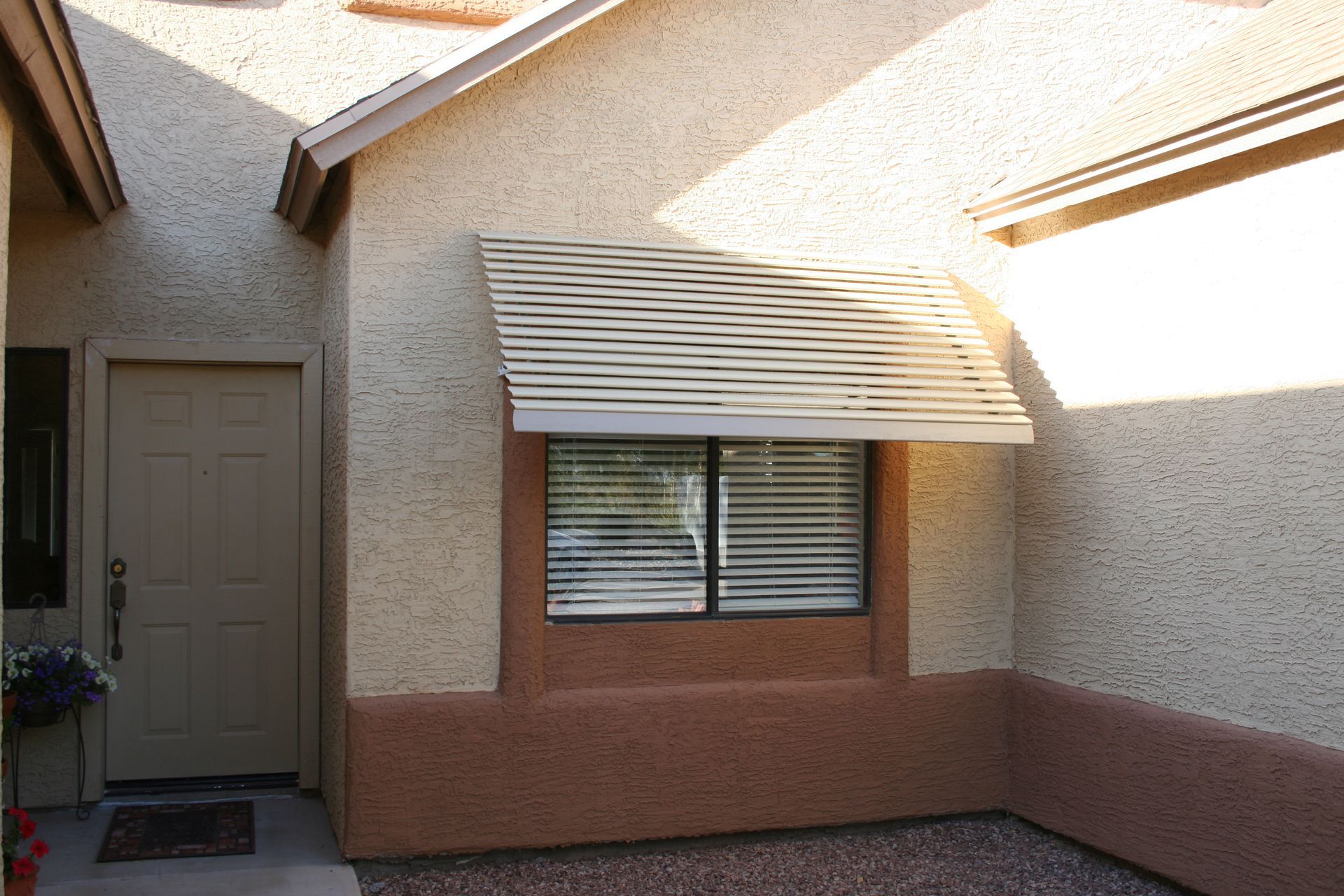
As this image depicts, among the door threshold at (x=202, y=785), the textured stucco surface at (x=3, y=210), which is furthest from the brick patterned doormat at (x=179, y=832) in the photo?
the textured stucco surface at (x=3, y=210)

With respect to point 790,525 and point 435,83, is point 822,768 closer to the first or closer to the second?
point 790,525

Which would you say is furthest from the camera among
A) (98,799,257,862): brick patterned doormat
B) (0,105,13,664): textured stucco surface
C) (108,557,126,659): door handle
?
(108,557,126,659): door handle

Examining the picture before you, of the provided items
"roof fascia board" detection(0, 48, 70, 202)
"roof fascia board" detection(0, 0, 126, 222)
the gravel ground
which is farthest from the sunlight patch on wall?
"roof fascia board" detection(0, 48, 70, 202)

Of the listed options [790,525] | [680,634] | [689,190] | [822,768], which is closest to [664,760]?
[680,634]

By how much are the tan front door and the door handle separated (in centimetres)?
4

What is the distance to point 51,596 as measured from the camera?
23.0 feet

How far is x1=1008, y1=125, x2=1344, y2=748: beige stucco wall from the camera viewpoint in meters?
5.26

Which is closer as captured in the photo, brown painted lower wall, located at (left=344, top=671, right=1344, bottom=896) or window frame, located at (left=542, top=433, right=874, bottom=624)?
brown painted lower wall, located at (left=344, top=671, right=1344, bottom=896)

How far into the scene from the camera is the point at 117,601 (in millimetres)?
7090

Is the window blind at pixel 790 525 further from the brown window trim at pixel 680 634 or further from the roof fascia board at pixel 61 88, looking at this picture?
the roof fascia board at pixel 61 88

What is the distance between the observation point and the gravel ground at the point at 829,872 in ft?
19.4

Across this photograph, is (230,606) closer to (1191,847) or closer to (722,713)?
(722,713)

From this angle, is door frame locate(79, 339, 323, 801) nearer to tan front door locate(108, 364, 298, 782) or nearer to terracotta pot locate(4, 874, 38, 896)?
tan front door locate(108, 364, 298, 782)

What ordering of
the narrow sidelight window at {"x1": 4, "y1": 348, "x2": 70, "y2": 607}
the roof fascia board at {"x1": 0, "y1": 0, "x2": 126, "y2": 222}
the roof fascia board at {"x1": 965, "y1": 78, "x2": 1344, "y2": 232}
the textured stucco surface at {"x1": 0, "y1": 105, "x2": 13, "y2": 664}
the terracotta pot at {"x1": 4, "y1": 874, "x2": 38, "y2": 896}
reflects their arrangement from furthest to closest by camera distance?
the narrow sidelight window at {"x1": 4, "y1": 348, "x2": 70, "y2": 607}
the roof fascia board at {"x1": 965, "y1": 78, "x2": 1344, "y2": 232}
the terracotta pot at {"x1": 4, "y1": 874, "x2": 38, "y2": 896}
the textured stucco surface at {"x1": 0, "y1": 105, "x2": 13, "y2": 664}
the roof fascia board at {"x1": 0, "y1": 0, "x2": 126, "y2": 222}
